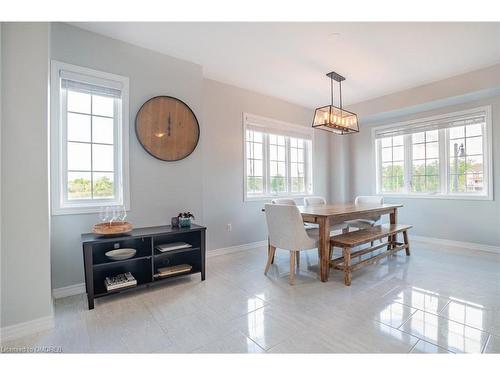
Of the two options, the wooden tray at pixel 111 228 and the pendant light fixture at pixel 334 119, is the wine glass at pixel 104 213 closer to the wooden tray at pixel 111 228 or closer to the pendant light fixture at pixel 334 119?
the wooden tray at pixel 111 228

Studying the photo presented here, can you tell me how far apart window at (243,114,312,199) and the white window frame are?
1869mm

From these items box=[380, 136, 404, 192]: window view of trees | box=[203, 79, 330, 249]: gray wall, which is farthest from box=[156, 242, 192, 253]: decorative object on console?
box=[380, 136, 404, 192]: window view of trees

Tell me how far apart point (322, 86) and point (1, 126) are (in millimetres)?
3875

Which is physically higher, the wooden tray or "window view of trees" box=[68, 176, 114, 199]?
"window view of trees" box=[68, 176, 114, 199]

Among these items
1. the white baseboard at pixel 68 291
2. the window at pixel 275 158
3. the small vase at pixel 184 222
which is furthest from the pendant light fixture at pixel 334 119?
the white baseboard at pixel 68 291

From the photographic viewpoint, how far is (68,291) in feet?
7.66

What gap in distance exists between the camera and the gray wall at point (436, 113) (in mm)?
3586

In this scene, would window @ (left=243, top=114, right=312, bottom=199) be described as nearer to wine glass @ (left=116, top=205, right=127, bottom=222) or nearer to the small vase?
the small vase

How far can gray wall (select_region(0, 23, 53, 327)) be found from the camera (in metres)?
1.67

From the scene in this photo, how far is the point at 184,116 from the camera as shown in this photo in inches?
120

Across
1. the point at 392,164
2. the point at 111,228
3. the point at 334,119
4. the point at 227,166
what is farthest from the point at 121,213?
the point at 392,164

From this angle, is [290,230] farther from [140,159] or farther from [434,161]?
[434,161]

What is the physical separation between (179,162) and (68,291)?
1.72m
